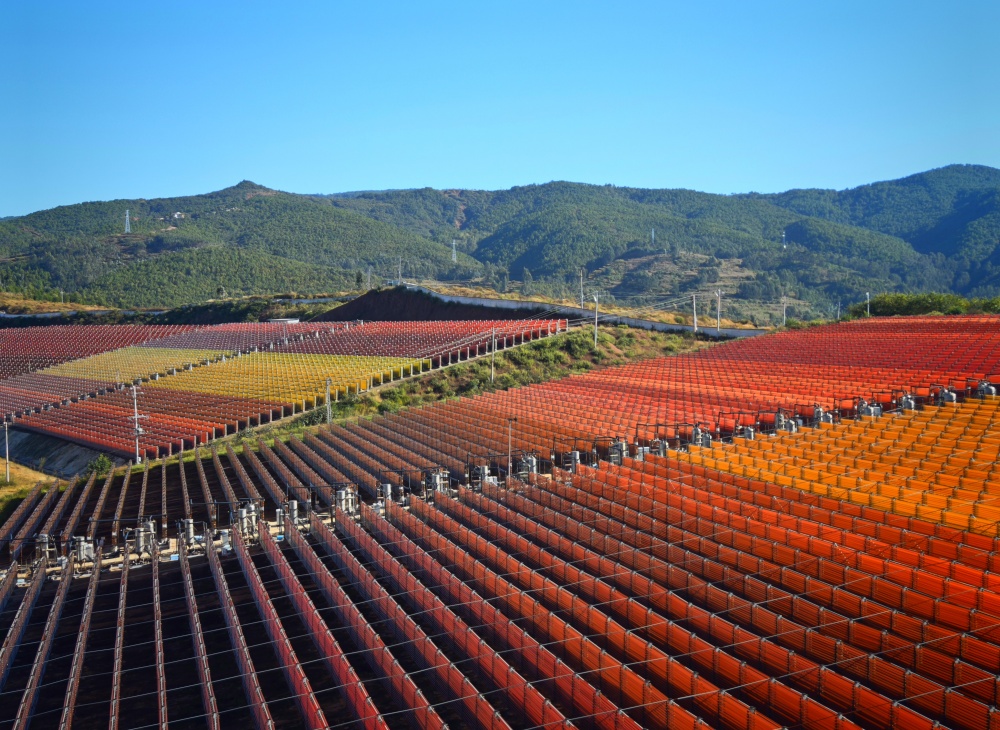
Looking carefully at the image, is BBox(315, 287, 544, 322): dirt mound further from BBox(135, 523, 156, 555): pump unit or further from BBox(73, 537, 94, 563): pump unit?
BBox(73, 537, 94, 563): pump unit

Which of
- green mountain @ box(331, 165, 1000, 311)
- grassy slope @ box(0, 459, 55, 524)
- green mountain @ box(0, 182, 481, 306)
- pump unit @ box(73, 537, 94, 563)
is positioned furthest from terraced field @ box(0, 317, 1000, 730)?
green mountain @ box(331, 165, 1000, 311)

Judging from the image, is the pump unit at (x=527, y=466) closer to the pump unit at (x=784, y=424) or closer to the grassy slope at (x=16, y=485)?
the pump unit at (x=784, y=424)

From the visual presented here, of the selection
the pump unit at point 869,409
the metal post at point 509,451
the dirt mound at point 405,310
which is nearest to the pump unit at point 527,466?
the metal post at point 509,451

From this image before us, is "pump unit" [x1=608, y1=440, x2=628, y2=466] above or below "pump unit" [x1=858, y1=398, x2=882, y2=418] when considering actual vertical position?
below

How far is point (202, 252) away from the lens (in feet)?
417

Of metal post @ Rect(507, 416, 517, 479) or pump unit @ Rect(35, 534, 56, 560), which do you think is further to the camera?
metal post @ Rect(507, 416, 517, 479)

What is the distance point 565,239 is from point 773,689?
165851 mm

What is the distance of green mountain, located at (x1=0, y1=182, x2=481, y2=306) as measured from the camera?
378ft

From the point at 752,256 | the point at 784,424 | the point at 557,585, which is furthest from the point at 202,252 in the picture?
the point at 557,585

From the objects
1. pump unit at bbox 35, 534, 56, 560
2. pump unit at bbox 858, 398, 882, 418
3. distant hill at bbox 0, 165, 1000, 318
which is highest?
distant hill at bbox 0, 165, 1000, 318

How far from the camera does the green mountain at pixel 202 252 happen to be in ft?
378

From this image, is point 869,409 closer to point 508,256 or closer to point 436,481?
point 436,481

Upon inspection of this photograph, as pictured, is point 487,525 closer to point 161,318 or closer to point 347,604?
point 347,604

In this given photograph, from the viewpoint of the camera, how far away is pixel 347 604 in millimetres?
13711
